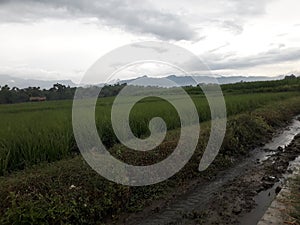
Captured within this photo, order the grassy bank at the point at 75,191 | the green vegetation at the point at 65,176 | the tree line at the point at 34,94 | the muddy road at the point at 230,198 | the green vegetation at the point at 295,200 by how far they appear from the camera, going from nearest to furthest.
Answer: the grassy bank at the point at 75,191 → the green vegetation at the point at 65,176 → the green vegetation at the point at 295,200 → the muddy road at the point at 230,198 → the tree line at the point at 34,94

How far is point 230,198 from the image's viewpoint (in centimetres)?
548

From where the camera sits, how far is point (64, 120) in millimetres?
7598

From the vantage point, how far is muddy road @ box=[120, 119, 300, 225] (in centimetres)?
466

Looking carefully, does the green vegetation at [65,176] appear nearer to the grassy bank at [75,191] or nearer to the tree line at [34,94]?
the grassy bank at [75,191]

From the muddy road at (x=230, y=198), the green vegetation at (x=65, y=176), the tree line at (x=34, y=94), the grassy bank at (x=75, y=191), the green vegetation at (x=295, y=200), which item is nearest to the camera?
the grassy bank at (x=75, y=191)

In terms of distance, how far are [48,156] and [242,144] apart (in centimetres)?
565

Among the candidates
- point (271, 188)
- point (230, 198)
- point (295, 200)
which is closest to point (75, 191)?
point (230, 198)

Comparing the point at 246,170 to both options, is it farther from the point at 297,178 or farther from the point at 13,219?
the point at 13,219

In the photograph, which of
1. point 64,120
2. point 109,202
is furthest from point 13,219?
point 64,120

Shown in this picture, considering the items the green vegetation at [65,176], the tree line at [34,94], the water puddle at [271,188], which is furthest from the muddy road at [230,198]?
the tree line at [34,94]

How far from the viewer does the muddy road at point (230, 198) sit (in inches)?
183

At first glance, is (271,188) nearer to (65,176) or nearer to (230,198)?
(230,198)

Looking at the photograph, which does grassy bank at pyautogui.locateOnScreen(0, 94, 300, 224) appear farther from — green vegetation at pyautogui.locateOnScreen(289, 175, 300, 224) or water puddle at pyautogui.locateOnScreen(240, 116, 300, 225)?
green vegetation at pyautogui.locateOnScreen(289, 175, 300, 224)

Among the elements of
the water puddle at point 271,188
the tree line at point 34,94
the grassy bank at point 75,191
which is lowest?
the water puddle at point 271,188
